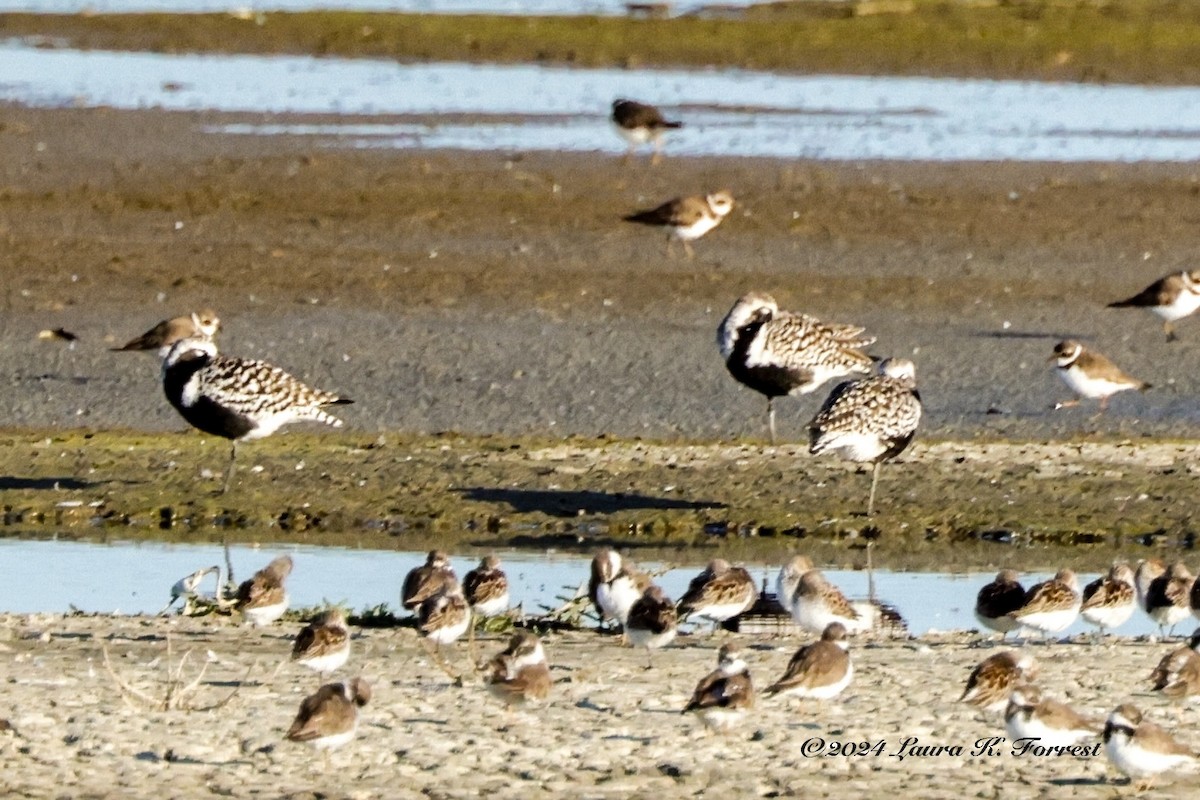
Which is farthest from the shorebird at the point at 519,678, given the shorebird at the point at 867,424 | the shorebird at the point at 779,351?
the shorebird at the point at 779,351

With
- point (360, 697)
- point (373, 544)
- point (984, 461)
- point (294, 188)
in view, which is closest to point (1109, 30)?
point (294, 188)

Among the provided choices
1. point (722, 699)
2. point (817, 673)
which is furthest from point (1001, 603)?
point (722, 699)

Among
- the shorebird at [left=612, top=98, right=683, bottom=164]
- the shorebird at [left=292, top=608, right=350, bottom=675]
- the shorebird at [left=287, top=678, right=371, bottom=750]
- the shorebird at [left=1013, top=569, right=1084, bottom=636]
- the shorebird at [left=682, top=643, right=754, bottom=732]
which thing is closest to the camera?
the shorebird at [left=287, top=678, right=371, bottom=750]

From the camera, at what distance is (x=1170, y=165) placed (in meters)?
29.4

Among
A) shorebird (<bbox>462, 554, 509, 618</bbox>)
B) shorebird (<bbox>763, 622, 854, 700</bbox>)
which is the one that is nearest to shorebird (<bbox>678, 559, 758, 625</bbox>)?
shorebird (<bbox>462, 554, 509, 618</bbox>)

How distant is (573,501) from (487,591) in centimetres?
325

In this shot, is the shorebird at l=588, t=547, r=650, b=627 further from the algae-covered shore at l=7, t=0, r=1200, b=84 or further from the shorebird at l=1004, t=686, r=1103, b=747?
the algae-covered shore at l=7, t=0, r=1200, b=84

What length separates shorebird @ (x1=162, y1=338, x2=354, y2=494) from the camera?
48.8ft

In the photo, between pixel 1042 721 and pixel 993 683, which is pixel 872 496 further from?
pixel 1042 721

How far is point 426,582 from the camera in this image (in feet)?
37.0

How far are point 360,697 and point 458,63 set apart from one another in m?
33.0

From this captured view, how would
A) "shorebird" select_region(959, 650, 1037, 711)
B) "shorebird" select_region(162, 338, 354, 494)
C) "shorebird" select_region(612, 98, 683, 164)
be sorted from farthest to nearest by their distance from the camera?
"shorebird" select_region(612, 98, 683, 164) < "shorebird" select_region(162, 338, 354, 494) < "shorebird" select_region(959, 650, 1037, 711)

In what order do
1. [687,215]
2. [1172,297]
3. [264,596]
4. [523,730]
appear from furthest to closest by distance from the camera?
[687,215], [1172,297], [264,596], [523,730]

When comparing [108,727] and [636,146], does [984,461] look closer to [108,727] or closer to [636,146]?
[108,727]
